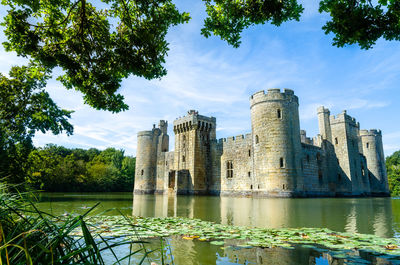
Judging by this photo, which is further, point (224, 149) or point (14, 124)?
point (224, 149)

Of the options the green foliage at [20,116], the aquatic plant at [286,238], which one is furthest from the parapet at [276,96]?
the aquatic plant at [286,238]

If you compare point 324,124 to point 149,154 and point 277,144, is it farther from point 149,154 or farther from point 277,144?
point 149,154

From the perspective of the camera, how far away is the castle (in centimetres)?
2194

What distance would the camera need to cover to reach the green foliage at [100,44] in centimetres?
589

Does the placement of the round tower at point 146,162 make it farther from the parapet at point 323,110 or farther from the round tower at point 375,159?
the round tower at point 375,159

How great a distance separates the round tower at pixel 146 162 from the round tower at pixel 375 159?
27469 mm

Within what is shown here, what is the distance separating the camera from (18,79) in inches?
505

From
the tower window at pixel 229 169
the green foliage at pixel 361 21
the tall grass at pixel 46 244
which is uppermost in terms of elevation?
the green foliage at pixel 361 21

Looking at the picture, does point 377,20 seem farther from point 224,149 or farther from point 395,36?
point 224,149

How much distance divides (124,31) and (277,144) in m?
18.0

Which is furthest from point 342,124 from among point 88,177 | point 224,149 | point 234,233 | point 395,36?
point 88,177

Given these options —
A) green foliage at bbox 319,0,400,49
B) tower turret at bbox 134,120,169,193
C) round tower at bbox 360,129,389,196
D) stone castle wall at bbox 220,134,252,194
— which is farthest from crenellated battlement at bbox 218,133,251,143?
green foliage at bbox 319,0,400,49

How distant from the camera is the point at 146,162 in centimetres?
3622

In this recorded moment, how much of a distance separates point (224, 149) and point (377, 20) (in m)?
24.6
